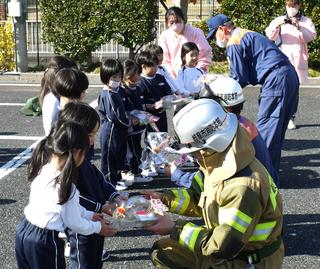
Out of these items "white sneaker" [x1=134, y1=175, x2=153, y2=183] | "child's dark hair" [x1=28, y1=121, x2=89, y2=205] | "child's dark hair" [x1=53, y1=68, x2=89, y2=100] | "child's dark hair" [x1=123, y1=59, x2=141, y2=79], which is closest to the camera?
"child's dark hair" [x1=28, y1=121, x2=89, y2=205]

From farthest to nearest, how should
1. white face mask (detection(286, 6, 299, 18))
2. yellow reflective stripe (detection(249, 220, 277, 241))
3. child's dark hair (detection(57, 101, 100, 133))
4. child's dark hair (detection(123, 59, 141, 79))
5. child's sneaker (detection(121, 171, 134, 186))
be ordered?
1. white face mask (detection(286, 6, 299, 18))
2. child's sneaker (detection(121, 171, 134, 186))
3. child's dark hair (detection(123, 59, 141, 79))
4. child's dark hair (detection(57, 101, 100, 133))
5. yellow reflective stripe (detection(249, 220, 277, 241))

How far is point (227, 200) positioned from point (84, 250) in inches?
51.7

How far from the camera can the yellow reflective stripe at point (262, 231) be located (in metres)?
2.85

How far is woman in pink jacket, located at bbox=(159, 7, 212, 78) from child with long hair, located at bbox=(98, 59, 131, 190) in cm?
177

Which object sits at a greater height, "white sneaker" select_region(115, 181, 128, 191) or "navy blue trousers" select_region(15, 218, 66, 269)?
"navy blue trousers" select_region(15, 218, 66, 269)

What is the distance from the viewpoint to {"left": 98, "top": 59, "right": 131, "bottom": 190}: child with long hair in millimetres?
5348

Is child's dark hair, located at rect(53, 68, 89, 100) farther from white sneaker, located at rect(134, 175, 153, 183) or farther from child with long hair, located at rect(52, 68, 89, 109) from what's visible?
white sneaker, located at rect(134, 175, 153, 183)

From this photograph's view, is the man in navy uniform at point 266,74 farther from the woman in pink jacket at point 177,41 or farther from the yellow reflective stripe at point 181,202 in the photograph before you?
the yellow reflective stripe at point 181,202

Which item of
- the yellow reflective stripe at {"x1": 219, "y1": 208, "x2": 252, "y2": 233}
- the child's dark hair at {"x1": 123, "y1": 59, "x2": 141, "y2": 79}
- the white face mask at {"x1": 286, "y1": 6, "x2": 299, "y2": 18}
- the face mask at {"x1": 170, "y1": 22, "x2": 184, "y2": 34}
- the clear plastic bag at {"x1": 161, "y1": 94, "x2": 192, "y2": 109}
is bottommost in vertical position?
the yellow reflective stripe at {"x1": 219, "y1": 208, "x2": 252, "y2": 233}

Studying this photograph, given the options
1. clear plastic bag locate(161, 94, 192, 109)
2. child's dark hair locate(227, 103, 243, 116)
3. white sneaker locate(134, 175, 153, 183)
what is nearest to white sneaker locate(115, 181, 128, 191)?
white sneaker locate(134, 175, 153, 183)

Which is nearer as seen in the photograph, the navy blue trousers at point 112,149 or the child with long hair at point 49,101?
the child with long hair at point 49,101

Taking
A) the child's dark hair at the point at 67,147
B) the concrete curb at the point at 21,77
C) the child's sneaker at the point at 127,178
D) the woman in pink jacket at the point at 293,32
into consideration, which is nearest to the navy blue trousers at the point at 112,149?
the child's sneaker at the point at 127,178

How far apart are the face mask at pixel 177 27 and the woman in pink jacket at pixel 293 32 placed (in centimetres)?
141

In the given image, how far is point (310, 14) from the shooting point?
1178 centimetres
